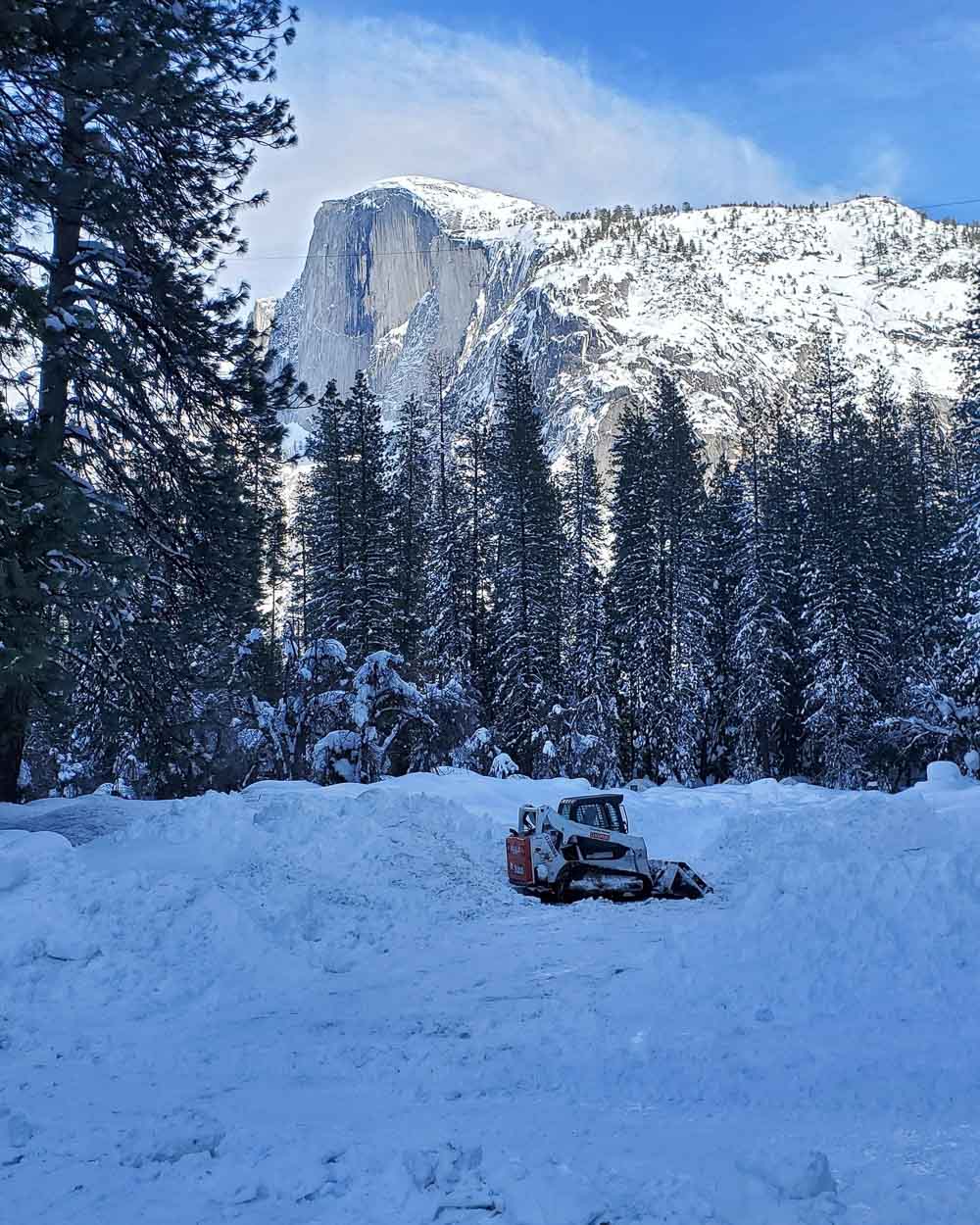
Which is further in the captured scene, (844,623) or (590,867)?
(844,623)

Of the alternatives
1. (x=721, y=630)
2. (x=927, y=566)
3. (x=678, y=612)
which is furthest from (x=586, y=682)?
(x=927, y=566)

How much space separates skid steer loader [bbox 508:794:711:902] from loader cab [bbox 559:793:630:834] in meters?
0.04

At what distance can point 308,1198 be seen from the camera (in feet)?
14.2

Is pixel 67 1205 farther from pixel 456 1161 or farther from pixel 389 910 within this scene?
pixel 389 910

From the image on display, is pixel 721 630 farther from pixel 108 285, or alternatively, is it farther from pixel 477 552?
pixel 108 285

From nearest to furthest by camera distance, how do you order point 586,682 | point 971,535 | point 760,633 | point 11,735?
point 11,735
point 971,535
point 760,633
point 586,682

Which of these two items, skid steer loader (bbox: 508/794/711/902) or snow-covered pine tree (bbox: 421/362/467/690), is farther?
snow-covered pine tree (bbox: 421/362/467/690)

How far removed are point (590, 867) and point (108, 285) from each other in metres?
10.9

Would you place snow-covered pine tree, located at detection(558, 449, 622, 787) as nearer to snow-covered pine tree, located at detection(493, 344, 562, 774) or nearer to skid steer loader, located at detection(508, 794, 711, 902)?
snow-covered pine tree, located at detection(493, 344, 562, 774)

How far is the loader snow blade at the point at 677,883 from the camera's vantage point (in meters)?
13.0

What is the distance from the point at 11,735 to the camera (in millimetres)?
12875

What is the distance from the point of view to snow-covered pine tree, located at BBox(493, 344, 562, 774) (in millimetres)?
33344

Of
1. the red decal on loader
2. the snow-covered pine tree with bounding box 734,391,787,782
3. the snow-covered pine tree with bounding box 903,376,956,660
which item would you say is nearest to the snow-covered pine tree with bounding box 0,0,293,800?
the red decal on loader

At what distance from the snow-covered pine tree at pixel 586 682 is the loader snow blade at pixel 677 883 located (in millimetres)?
19788
